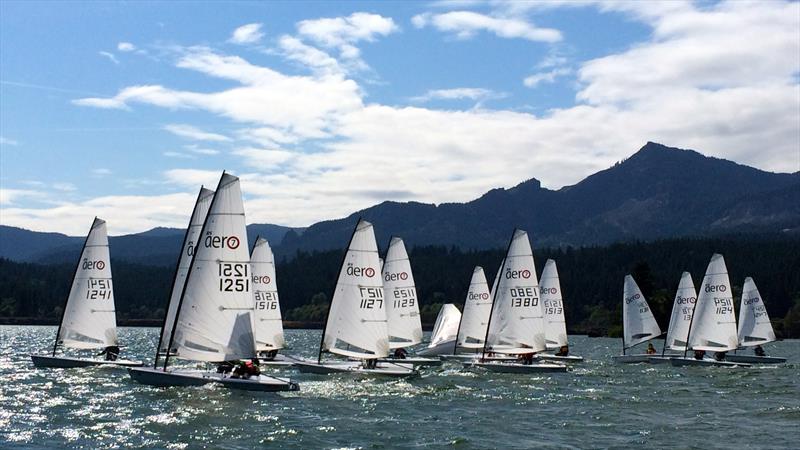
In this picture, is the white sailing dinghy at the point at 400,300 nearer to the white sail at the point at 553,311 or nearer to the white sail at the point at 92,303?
the white sail at the point at 553,311

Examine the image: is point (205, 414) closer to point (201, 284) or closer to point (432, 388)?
point (201, 284)

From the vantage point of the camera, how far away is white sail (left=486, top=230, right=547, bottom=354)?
61406mm

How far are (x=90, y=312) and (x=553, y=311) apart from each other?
36.0m

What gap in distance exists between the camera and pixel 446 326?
79.9 meters

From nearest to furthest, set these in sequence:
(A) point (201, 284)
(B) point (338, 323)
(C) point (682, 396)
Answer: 1. (A) point (201, 284)
2. (C) point (682, 396)
3. (B) point (338, 323)

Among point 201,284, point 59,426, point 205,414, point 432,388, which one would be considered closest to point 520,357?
point 432,388

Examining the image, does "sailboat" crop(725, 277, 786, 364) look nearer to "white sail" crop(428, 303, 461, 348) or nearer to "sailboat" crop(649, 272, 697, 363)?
"sailboat" crop(649, 272, 697, 363)

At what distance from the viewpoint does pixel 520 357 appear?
63.5 meters

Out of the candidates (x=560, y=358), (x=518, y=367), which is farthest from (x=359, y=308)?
(x=560, y=358)

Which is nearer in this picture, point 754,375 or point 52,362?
point 52,362

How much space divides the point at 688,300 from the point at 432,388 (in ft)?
115

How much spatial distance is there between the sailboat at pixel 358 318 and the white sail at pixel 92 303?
13113 mm

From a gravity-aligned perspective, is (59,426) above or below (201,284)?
below

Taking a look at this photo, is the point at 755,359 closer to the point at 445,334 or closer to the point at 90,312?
the point at 445,334
